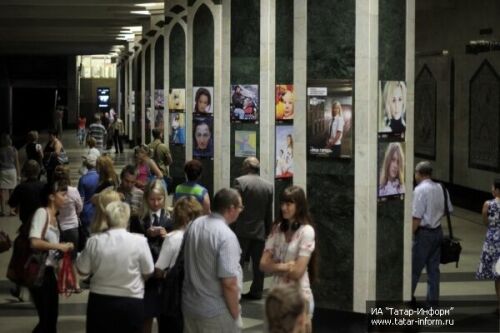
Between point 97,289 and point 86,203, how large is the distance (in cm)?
614

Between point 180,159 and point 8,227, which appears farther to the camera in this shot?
point 180,159

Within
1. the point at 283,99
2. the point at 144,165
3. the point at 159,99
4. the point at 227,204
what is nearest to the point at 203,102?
the point at 283,99

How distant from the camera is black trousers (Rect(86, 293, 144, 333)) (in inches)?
303

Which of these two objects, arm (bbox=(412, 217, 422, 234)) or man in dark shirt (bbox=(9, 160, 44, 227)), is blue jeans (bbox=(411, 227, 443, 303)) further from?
man in dark shirt (bbox=(9, 160, 44, 227))

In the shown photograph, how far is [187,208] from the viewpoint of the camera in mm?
8414

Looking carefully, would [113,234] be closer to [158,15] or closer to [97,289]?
[97,289]

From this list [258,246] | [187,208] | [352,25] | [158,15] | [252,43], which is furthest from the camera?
[158,15]

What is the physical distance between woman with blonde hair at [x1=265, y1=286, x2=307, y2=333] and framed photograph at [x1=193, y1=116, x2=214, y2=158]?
50.5ft

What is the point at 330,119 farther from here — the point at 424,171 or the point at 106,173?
the point at 106,173

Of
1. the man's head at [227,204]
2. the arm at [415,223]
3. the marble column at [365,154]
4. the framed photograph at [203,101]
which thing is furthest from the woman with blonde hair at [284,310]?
the framed photograph at [203,101]

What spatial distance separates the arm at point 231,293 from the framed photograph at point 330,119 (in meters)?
4.42

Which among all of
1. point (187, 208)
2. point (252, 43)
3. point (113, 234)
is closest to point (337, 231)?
point (187, 208)

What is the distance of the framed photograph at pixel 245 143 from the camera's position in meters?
17.4

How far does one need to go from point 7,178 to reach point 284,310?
1825 centimetres
